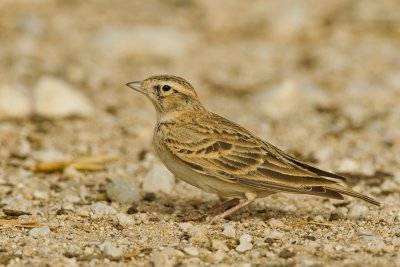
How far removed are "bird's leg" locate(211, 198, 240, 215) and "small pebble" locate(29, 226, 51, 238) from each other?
5.25 ft

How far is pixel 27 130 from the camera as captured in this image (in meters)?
10.2

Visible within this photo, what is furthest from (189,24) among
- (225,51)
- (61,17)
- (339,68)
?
(339,68)

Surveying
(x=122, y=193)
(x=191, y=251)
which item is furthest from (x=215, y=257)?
(x=122, y=193)

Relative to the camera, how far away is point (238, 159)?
22.9 feet

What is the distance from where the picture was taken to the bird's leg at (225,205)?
7.35m

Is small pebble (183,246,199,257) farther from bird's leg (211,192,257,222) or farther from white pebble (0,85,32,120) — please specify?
white pebble (0,85,32,120)

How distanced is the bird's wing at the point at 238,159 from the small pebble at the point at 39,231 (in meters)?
1.30

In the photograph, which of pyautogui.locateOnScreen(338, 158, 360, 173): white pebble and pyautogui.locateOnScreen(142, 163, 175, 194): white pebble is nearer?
pyautogui.locateOnScreen(142, 163, 175, 194): white pebble

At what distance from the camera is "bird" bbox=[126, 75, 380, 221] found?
673cm

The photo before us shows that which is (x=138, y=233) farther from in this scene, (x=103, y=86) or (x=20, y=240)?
(x=103, y=86)

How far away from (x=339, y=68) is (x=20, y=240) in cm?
838

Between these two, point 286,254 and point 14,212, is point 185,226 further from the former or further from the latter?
point 14,212

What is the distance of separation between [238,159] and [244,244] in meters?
1.01

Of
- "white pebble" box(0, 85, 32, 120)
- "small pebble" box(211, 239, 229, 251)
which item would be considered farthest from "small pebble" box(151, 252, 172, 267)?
"white pebble" box(0, 85, 32, 120)
